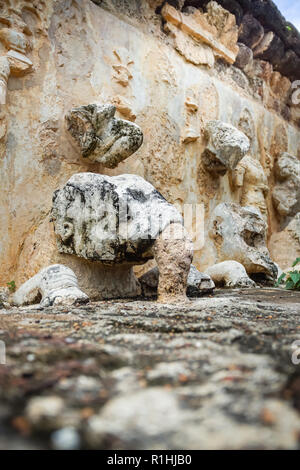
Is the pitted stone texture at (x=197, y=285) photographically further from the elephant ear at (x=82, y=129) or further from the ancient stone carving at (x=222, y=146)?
the ancient stone carving at (x=222, y=146)

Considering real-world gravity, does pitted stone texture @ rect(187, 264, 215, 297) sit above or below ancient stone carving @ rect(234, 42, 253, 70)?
below

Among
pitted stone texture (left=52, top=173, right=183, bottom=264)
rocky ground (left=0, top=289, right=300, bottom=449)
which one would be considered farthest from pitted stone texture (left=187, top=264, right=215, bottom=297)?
rocky ground (left=0, top=289, right=300, bottom=449)

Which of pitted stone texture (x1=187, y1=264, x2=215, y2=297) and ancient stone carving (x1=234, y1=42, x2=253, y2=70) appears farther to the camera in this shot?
ancient stone carving (x1=234, y1=42, x2=253, y2=70)

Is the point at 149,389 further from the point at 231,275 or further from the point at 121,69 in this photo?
the point at 121,69

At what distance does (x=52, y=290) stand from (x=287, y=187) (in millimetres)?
5887

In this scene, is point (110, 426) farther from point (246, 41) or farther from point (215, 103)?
point (246, 41)

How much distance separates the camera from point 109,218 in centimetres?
246

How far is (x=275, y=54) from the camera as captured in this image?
259 inches

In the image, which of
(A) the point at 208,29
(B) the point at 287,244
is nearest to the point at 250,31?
(A) the point at 208,29

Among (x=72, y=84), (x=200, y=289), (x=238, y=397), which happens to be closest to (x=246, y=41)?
(x=72, y=84)

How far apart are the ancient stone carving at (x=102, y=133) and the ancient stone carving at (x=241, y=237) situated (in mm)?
1865

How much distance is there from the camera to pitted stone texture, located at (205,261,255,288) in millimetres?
3753

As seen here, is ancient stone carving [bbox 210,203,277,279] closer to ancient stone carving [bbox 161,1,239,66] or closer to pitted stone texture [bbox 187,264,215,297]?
pitted stone texture [bbox 187,264,215,297]

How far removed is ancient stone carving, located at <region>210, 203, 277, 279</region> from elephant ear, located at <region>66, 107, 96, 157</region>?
219 cm
